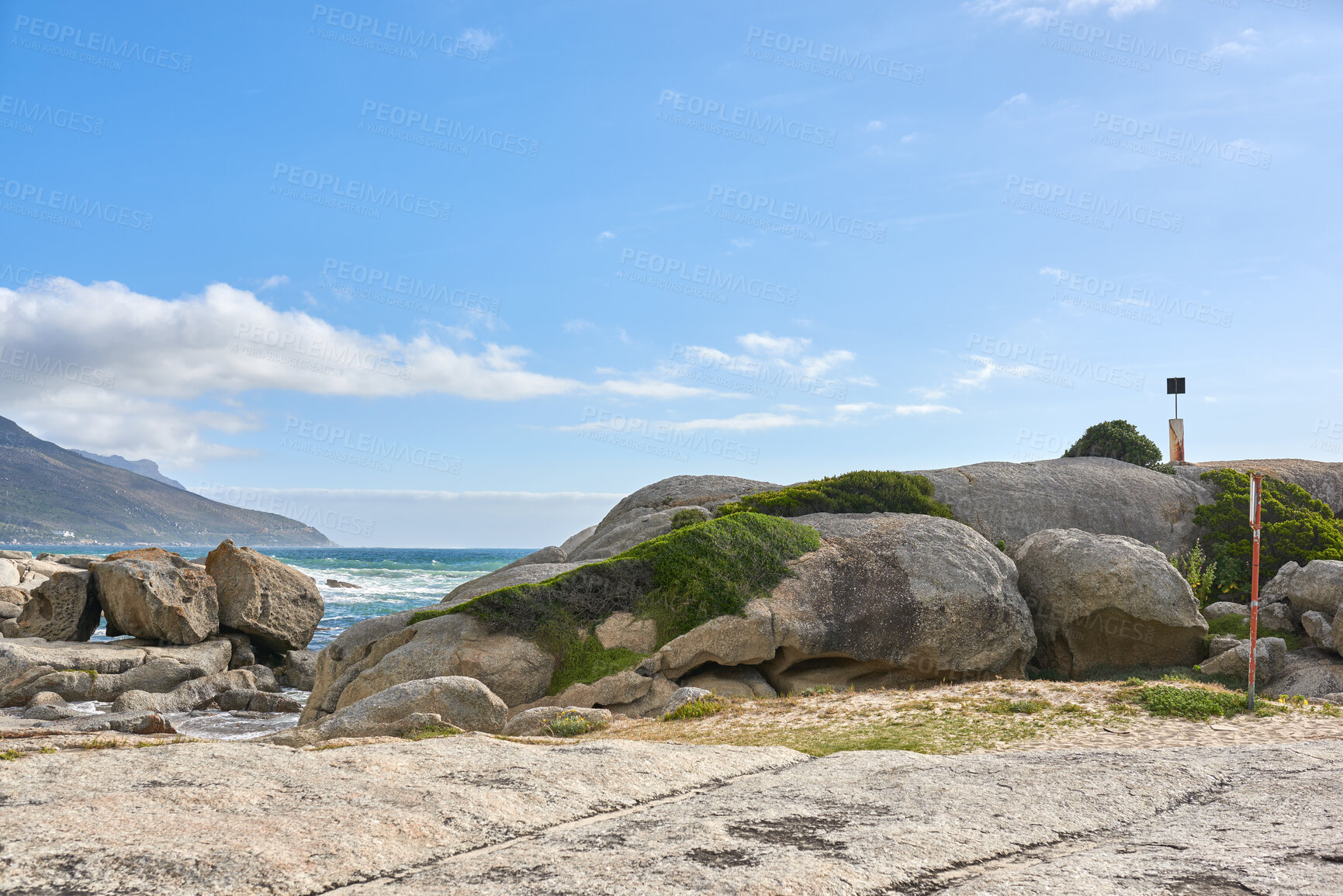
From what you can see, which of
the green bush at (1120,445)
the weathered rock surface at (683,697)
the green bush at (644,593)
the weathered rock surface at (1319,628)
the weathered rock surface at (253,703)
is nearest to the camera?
the weathered rock surface at (683,697)

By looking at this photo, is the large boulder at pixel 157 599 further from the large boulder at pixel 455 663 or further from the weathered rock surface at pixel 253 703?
the large boulder at pixel 455 663

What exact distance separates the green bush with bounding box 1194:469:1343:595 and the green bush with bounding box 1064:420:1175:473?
1.92 m

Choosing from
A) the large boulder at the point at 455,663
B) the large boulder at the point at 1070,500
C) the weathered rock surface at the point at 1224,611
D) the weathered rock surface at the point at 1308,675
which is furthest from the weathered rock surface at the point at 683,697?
the weathered rock surface at the point at 1224,611

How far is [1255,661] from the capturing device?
14.5 metres

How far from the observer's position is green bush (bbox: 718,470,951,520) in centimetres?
2280

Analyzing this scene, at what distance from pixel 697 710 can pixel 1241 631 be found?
47.5 ft

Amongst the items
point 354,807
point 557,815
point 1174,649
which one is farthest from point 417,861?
point 1174,649

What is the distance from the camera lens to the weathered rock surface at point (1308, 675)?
15.8 metres

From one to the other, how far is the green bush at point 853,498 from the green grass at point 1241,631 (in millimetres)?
6805

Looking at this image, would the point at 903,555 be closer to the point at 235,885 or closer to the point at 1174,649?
the point at 1174,649

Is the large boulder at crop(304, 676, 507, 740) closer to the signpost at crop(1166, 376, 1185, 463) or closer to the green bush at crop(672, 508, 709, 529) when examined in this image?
the green bush at crop(672, 508, 709, 529)

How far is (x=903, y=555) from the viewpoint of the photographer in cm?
1700

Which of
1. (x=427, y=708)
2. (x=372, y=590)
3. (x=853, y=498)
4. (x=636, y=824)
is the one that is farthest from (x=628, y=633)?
(x=372, y=590)

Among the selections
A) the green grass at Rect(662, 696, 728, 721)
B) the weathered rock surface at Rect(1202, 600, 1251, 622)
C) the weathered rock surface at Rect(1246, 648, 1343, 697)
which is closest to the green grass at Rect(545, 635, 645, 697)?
the green grass at Rect(662, 696, 728, 721)
